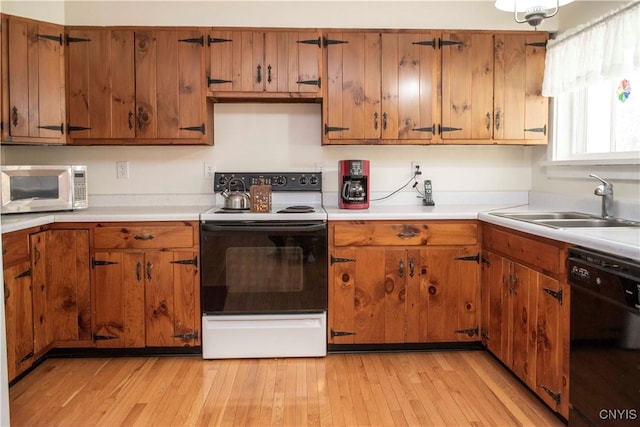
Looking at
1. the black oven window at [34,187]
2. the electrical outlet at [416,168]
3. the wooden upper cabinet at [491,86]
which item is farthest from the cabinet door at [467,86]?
the black oven window at [34,187]

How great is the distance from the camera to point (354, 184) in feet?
10.7

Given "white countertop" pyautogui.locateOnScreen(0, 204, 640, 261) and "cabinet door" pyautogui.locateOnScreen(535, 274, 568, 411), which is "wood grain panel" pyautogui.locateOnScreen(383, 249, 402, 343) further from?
Result: "cabinet door" pyautogui.locateOnScreen(535, 274, 568, 411)

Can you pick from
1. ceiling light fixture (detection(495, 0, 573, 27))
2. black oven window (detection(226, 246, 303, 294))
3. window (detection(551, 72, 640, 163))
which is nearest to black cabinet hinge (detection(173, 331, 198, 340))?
black oven window (detection(226, 246, 303, 294))

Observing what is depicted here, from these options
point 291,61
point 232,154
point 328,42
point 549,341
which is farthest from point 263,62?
point 549,341

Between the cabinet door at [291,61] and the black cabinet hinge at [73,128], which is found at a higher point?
the cabinet door at [291,61]

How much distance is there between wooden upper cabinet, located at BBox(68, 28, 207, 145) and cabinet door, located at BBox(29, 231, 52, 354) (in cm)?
73

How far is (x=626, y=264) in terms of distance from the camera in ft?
5.53

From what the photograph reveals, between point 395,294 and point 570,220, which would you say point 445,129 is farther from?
point 395,294

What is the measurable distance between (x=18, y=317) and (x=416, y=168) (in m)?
2.60

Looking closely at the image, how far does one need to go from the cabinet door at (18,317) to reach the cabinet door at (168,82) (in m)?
1.08

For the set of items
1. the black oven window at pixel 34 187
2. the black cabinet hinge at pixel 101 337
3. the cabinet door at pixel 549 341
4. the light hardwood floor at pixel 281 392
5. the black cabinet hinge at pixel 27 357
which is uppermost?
the black oven window at pixel 34 187

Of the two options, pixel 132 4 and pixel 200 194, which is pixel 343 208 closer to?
pixel 200 194

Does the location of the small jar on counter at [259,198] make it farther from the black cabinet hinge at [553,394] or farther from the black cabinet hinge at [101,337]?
the black cabinet hinge at [553,394]

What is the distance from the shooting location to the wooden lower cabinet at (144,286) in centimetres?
291
